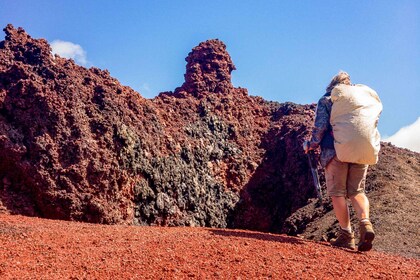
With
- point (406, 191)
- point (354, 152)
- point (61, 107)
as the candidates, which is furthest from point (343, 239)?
point (61, 107)

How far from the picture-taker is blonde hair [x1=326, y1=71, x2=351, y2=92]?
5.85 metres

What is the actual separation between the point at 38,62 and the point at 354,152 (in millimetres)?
6973

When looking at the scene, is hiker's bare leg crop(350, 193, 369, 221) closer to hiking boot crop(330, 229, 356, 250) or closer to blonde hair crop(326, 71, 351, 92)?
hiking boot crop(330, 229, 356, 250)

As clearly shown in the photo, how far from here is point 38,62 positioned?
890 cm

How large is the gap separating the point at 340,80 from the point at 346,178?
1.43 meters

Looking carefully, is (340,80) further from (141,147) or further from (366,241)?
(141,147)

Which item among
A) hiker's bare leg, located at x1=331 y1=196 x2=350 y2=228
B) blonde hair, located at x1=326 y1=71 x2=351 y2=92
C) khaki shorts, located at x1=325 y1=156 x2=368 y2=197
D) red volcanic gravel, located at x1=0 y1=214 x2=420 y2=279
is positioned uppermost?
blonde hair, located at x1=326 y1=71 x2=351 y2=92

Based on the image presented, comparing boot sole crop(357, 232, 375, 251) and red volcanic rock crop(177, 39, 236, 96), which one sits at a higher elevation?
red volcanic rock crop(177, 39, 236, 96)

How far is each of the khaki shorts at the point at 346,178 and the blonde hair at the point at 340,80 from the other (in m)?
1.11

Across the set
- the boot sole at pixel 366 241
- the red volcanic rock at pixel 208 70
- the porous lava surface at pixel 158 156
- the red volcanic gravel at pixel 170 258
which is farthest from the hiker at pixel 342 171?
the red volcanic rock at pixel 208 70

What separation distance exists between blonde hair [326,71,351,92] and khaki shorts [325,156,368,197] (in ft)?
3.65

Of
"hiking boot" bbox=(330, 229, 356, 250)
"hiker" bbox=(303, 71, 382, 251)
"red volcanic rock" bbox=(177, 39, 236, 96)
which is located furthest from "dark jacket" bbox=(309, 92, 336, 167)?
"red volcanic rock" bbox=(177, 39, 236, 96)

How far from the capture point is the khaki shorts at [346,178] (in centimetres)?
546

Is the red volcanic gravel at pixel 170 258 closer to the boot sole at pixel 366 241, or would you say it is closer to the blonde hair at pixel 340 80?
the boot sole at pixel 366 241
